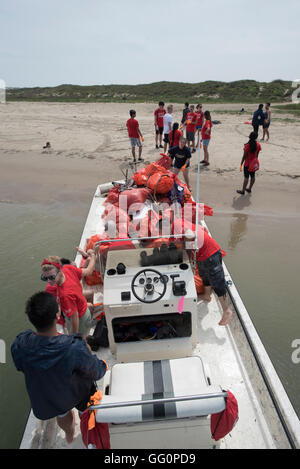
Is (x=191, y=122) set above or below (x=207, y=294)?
above

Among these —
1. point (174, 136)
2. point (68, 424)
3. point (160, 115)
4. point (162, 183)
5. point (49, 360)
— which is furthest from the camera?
point (160, 115)

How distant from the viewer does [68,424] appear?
237 cm

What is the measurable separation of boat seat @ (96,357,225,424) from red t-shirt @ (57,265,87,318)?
2.31 ft

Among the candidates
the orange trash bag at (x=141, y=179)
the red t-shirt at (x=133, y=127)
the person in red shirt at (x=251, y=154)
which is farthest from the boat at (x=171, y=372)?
the red t-shirt at (x=133, y=127)

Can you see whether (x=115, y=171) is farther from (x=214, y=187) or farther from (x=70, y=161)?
(x=214, y=187)

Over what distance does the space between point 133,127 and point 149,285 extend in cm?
775

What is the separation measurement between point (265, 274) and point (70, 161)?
8769 millimetres

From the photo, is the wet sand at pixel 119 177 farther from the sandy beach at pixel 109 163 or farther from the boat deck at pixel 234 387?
the boat deck at pixel 234 387

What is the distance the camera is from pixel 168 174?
18.2 ft

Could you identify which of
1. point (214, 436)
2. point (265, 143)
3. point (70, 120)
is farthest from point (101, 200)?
point (70, 120)

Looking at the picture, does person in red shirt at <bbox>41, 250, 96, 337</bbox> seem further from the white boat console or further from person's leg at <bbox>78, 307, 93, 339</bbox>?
the white boat console

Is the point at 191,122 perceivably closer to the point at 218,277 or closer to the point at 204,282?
the point at 204,282

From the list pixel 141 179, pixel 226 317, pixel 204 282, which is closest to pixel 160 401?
pixel 226 317
